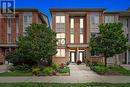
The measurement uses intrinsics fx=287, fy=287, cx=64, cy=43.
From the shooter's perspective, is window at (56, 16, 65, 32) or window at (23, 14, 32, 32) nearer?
window at (56, 16, 65, 32)

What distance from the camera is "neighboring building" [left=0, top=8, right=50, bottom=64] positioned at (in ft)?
172

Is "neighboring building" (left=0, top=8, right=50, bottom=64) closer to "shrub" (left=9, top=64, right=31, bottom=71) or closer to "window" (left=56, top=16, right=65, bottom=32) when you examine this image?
"window" (left=56, top=16, right=65, bottom=32)

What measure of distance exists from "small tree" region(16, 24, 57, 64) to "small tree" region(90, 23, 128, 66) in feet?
17.6

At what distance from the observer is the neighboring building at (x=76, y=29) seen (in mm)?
50641

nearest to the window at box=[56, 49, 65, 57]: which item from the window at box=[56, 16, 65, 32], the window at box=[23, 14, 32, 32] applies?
the window at box=[56, 16, 65, 32]

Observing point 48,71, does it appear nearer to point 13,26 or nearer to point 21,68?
point 21,68

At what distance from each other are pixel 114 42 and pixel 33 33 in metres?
9.03

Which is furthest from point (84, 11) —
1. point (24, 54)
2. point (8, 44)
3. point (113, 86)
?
point (113, 86)

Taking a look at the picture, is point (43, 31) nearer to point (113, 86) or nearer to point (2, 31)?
point (113, 86)

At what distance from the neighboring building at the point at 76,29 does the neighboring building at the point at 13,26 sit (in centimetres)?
426

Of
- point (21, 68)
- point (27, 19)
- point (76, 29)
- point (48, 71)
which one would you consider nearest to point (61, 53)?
point (76, 29)

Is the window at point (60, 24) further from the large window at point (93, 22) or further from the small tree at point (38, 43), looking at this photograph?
the small tree at point (38, 43)

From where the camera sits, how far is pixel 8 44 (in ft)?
172

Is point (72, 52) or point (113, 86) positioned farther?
point (72, 52)
